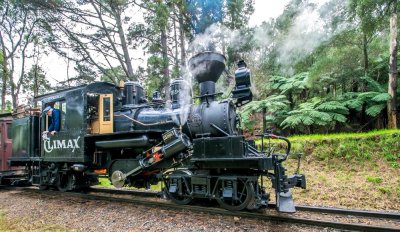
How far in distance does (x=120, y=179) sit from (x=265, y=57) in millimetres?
8343

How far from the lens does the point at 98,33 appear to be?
15531 millimetres

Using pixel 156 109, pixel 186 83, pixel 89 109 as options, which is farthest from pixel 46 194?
pixel 186 83

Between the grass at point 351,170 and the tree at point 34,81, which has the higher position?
the tree at point 34,81

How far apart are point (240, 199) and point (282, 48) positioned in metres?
4.91

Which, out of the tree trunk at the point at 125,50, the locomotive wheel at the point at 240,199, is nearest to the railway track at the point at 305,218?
the locomotive wheel at the point at 240,199

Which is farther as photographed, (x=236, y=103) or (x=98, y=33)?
(x=98, y=33)

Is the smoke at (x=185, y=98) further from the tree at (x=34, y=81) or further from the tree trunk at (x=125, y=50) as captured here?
the tree at (x=34, y=81)

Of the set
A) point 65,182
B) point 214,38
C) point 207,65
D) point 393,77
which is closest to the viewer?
point 207,65

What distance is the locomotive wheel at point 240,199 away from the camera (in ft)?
16.8

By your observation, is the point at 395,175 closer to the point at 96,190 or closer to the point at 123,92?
the point at 123,92

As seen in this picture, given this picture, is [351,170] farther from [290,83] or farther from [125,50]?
[125,50]

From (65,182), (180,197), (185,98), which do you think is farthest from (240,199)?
(65,182)

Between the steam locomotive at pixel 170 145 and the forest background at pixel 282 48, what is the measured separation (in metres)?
1.16

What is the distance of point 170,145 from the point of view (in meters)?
5.86
